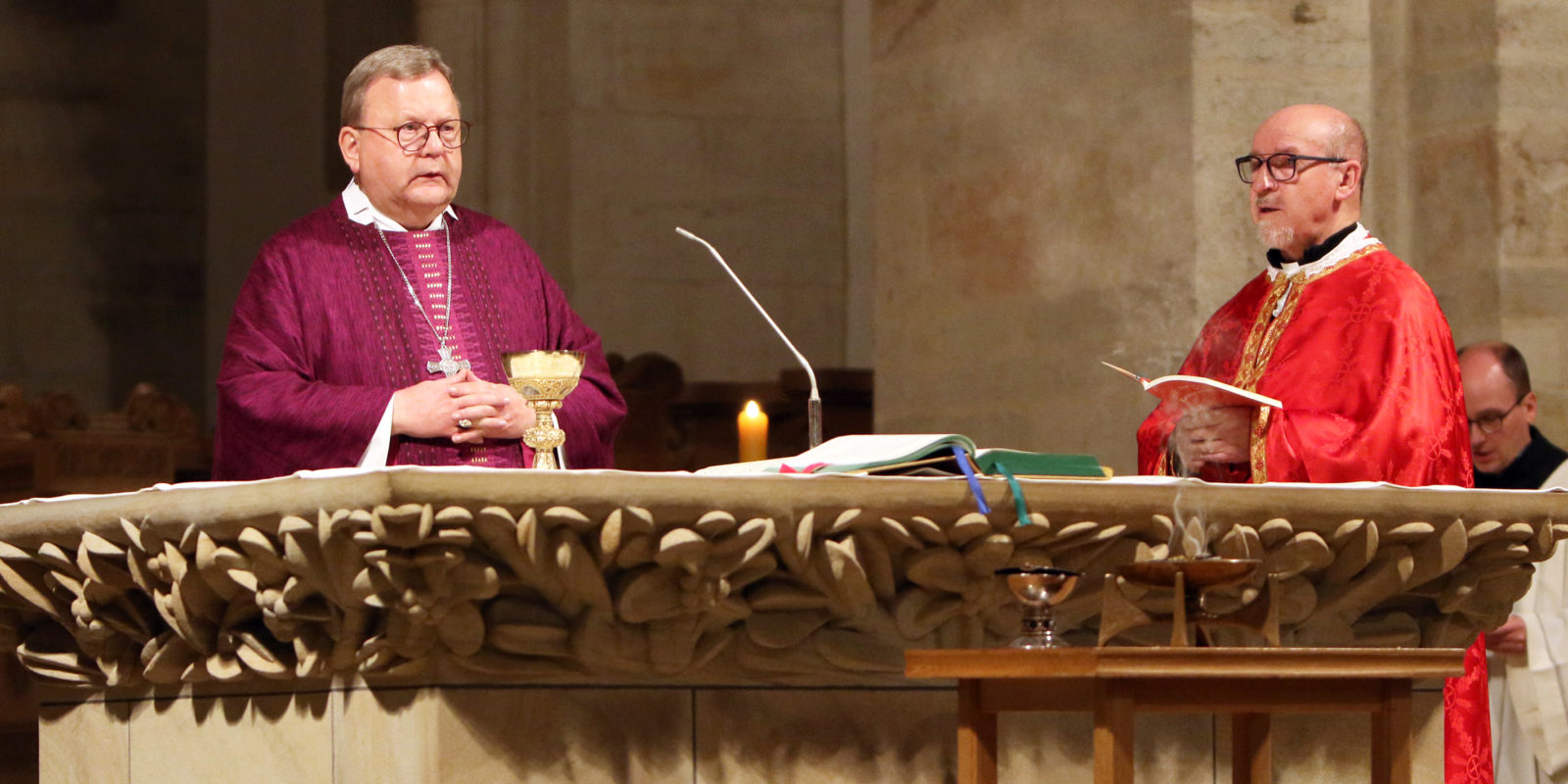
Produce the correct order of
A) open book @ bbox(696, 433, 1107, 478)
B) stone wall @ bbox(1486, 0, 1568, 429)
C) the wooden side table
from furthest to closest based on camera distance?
stone wall @ bbox(1486, 0, 1568, 429)
open book @ bbox(696, 433, 1107, 478)
the wooden side table

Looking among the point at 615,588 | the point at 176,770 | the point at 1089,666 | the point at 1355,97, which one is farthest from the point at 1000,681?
the point at 1355,97

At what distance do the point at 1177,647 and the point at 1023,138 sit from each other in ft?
13.4

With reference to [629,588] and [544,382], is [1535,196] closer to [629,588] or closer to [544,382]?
[544,382]

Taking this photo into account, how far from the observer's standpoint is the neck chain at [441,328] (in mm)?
4559

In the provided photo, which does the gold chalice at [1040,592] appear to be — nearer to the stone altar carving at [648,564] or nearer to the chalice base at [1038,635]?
the chalice base at [1038,635]

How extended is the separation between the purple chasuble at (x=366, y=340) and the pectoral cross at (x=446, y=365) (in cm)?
2

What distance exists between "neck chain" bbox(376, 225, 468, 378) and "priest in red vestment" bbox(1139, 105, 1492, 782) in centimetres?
136

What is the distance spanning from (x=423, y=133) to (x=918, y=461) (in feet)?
4.49

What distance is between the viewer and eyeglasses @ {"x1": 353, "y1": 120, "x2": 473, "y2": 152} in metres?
4.46

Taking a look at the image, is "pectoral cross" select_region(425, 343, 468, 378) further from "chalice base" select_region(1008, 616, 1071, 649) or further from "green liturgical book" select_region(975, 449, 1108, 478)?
"chalice base" select_region(1008, 616, 1071, 649)

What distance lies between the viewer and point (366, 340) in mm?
4543

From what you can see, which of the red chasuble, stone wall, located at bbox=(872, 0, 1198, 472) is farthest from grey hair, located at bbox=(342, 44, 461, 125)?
stone wall, located at bbox=(872, 0, 1198, 472)

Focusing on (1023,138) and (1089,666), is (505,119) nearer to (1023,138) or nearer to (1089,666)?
(1023,138)

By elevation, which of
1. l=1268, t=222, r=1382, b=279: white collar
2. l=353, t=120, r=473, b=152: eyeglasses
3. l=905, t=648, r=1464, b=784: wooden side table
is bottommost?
l=905, t=648, r=1464, b=784: wooden side table
